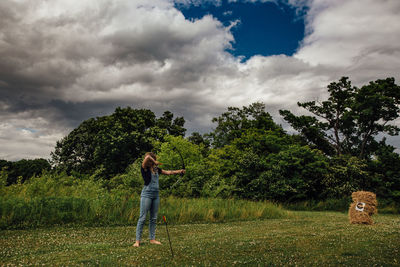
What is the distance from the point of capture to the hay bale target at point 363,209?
49.8 feet

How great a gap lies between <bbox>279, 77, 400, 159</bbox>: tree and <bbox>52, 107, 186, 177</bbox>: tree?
2585 cm

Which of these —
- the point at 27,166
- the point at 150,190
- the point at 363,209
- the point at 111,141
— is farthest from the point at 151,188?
the point at 27,166

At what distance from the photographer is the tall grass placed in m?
12.8

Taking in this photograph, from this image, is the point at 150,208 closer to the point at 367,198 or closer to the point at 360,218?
the point at 360,218

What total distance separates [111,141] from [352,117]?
137ft

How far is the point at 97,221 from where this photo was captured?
1392cm

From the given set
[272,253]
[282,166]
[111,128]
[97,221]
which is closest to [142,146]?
[111,128]

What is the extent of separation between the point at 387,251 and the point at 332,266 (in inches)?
97.7

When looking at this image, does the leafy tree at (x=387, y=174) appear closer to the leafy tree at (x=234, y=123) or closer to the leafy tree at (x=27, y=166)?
the leafy tree at (x=234, y=123)

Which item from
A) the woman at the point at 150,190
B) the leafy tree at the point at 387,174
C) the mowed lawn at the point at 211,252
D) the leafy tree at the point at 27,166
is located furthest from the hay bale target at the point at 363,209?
the leafy tree at the point at 27,166

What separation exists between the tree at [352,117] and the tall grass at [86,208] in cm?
3449

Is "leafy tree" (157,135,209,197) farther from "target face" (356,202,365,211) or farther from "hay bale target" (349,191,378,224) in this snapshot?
"target face" (356,202,365,211)

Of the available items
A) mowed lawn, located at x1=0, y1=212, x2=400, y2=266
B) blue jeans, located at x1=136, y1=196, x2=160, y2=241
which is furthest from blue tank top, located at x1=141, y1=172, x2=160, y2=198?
mowed lawn, located at x1=0, y1=212, x2=400, y2=266

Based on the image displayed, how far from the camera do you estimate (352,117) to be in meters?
47.5
